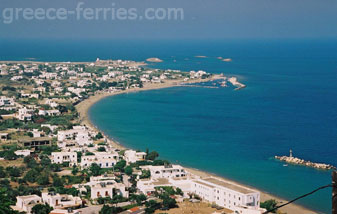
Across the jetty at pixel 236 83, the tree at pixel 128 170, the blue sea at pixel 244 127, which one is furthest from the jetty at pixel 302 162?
the jetty at pixel 236 83

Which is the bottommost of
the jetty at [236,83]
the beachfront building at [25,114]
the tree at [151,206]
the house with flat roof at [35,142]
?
the tree at [151,206]

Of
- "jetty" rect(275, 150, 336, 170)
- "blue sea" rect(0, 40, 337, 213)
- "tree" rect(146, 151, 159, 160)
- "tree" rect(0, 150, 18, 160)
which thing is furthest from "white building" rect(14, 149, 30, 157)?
"jetty" rect(275, 150, 336, 170)

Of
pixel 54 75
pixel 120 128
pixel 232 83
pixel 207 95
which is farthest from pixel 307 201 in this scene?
pixel 54 75

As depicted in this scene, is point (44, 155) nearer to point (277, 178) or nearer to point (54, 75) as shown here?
point (277, 178)

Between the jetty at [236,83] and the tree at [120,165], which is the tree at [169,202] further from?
the jetty at [236,83]

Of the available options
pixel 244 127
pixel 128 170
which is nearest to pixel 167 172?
pixel 128 170
